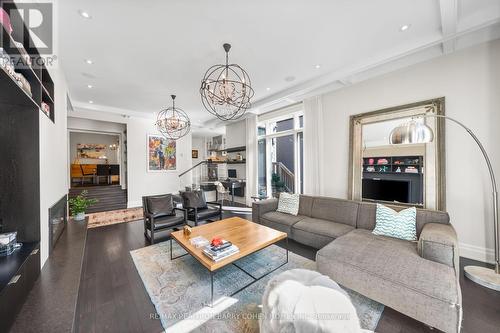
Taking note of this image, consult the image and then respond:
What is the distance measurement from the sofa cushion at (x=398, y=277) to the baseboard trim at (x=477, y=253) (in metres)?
1.25

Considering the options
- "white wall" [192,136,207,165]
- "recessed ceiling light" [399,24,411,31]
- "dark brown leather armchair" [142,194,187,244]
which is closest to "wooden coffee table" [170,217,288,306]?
"dark brown leather armchair" [142,194,187,244]

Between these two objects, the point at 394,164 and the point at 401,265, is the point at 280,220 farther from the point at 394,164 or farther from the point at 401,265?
the point at 394,164

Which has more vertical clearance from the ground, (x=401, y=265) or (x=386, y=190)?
(x=386, y=190)

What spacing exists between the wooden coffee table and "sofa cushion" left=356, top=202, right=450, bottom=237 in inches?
51.3

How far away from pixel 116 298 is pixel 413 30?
15.6 feet

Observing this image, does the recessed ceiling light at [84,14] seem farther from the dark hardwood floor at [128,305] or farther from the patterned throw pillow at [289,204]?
the patterned throw pillow at [289,204]

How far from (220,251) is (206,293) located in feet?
1.52

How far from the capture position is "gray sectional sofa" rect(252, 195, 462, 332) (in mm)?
1462

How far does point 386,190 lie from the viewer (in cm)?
334

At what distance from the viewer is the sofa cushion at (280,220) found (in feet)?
10.8

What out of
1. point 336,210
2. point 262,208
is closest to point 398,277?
point 336,210

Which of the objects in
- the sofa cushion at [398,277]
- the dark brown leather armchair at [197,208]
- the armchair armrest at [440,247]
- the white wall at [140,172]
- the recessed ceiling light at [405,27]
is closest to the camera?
the sofa cushion at [398,277]

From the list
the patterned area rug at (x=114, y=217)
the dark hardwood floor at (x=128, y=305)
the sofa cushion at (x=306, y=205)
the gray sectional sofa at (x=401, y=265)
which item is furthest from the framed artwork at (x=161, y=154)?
the gray sectional sofa at (x=401, y=265)

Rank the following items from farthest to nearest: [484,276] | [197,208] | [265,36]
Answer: [197,208]
[265,36]
[484,276]
